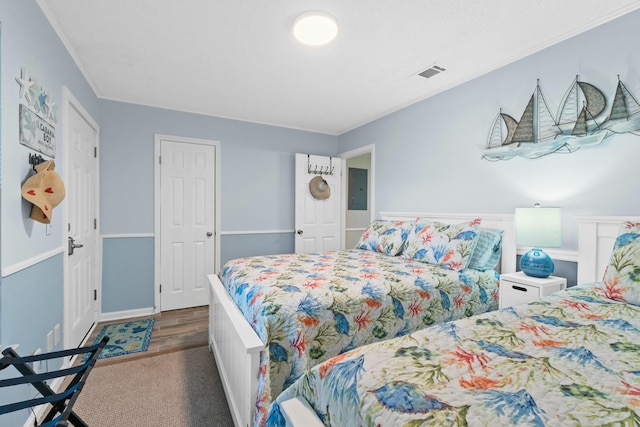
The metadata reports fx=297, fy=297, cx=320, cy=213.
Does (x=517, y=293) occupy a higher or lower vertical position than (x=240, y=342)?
higher

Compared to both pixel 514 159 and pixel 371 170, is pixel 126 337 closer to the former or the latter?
pixel 371 170

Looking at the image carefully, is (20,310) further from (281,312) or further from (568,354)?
(568,354)

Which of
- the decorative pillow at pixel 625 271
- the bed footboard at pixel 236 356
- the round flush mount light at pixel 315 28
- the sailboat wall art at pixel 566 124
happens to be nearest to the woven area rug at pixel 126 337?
the bed footboard at pixel 236 356

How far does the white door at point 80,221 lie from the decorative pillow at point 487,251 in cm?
315

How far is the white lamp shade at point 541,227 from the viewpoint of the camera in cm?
200

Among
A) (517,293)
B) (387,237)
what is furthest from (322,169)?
(517,293)

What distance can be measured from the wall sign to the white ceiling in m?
0.56

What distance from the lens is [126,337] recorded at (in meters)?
2.88

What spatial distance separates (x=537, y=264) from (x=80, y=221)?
372 centimetres

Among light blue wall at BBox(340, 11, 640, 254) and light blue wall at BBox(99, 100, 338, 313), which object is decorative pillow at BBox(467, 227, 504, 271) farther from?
light blue wall at BBox(99, 100, 338, 313)

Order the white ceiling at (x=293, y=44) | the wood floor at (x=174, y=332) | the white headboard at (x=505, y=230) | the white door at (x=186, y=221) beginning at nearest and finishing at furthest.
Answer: the white ceiling at (x=293, y=44), the white headboard at (x=505, y=230), the wood floor at (x=174, y=332), the white door at (x=186, y=221)

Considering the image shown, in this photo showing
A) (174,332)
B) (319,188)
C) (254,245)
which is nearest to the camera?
(174,332)

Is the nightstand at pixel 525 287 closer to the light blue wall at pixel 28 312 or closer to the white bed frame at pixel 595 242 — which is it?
the white bed frame at pixel 595 242

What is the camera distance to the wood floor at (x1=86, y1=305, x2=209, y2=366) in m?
2.58
